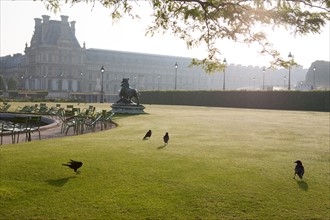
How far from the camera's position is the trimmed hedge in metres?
52.5

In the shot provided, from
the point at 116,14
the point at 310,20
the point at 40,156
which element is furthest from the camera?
the point at 40,156

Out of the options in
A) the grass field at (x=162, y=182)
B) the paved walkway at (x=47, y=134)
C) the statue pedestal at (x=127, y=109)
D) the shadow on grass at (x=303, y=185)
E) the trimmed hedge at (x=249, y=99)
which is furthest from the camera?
the trimmed hedge at (x=249, y=99)

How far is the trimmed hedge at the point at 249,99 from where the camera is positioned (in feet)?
172

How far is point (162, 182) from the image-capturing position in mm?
9531

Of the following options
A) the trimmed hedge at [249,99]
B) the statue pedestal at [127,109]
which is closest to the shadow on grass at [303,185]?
the statue pedestal at [127,109]

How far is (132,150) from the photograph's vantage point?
43.0ft

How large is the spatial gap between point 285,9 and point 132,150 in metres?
6.88

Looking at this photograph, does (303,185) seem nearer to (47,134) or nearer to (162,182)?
(162,182)

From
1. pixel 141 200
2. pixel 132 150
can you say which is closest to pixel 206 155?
pixel 132 150

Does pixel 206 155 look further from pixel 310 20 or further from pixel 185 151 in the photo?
pixel 310 20

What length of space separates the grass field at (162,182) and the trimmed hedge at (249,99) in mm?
40436

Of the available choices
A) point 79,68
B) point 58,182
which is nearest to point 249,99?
point 58,182

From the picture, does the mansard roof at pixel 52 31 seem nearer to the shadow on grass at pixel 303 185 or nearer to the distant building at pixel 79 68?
the distant building at pixel 79 68

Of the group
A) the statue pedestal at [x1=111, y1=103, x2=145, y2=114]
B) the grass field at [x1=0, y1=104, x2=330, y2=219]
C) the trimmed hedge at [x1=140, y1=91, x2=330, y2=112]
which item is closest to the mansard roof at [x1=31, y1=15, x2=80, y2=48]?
the trimmed hedge at [x1=140, y1=91, x2=330, y2=112]
